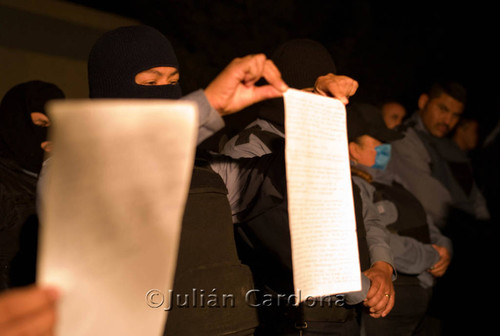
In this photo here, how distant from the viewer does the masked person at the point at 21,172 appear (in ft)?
5.71

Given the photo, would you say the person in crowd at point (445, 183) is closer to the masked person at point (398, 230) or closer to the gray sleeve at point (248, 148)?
the masked person at point (398, 230)

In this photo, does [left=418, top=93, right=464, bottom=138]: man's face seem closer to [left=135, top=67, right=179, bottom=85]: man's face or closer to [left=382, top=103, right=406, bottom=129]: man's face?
[left=382, top=103, right=406, bottom=129]: man's face

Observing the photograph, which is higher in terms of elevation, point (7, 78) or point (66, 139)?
point (7, 78)

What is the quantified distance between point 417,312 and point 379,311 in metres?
0.65

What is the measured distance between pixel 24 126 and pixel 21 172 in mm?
277

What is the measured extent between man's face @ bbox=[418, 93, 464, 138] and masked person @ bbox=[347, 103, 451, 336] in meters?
0.91

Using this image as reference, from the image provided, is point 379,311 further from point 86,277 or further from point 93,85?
point 93,85

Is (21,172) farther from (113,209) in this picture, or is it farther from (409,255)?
(409,255)

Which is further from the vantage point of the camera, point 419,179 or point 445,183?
point 445,183

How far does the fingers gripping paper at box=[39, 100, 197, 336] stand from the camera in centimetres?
74

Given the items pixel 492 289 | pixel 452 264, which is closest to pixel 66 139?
pixel 452 264

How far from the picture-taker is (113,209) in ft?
2.53

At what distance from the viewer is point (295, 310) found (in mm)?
1520

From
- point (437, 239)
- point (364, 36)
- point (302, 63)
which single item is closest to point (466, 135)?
point (364, 36)
